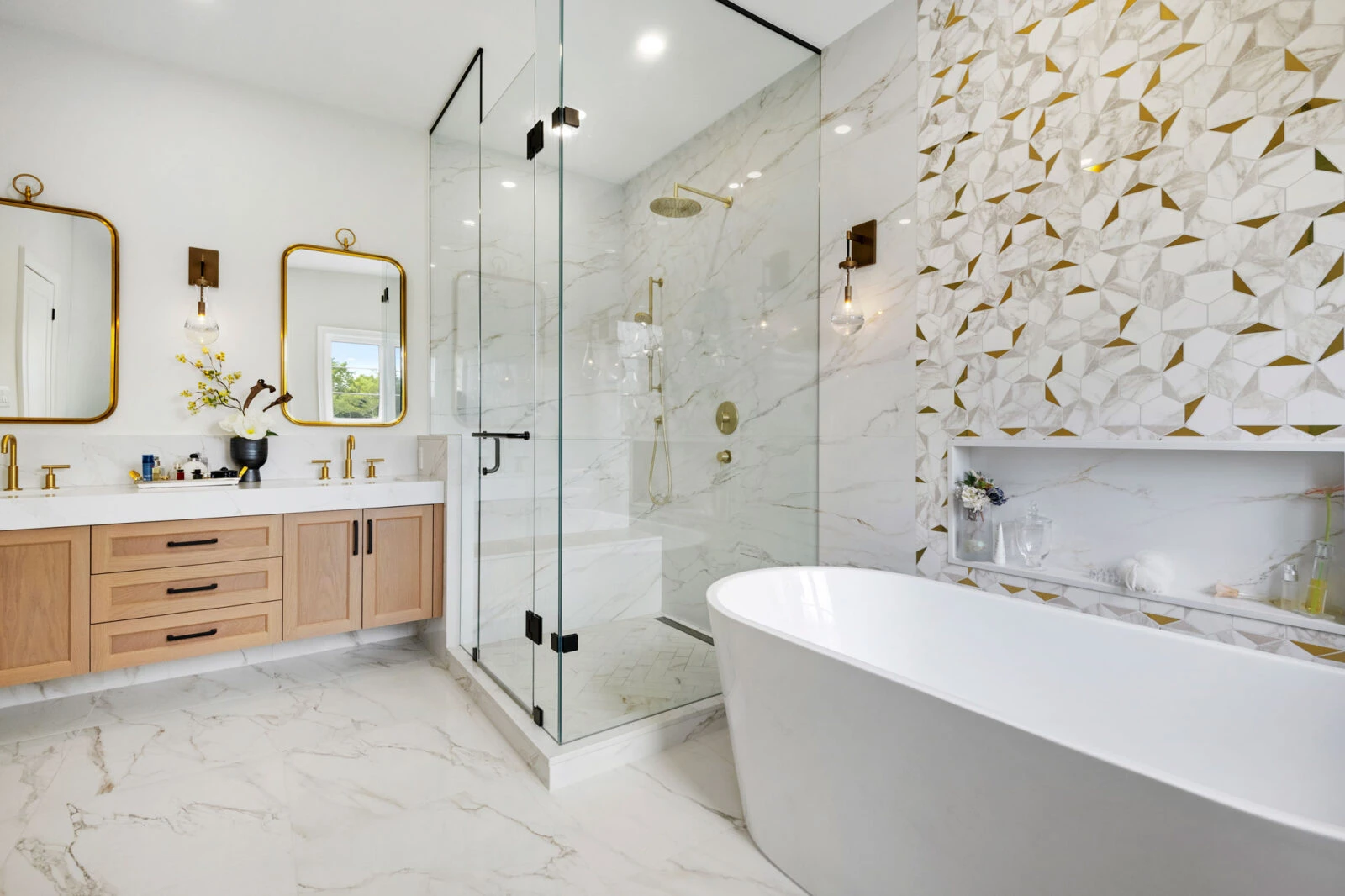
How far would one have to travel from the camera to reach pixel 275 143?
303cm

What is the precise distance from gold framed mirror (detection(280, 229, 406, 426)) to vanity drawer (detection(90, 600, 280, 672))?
3.21 feet

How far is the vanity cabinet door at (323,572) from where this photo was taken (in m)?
2.66

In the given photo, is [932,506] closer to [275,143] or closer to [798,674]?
[798,674]

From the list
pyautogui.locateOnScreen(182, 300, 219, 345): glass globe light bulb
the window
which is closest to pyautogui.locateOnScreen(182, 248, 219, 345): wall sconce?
pyautogui.locateOnScreen(182, 300, 219, 345): glass globe light bulb

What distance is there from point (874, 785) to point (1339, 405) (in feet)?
4.68

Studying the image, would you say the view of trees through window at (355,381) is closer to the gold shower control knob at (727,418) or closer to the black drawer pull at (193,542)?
the black drawer pull at (193,542)

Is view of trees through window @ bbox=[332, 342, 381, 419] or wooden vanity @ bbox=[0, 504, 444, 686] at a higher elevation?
view of trees through window @ bbox=[332, 342, 381, 419]

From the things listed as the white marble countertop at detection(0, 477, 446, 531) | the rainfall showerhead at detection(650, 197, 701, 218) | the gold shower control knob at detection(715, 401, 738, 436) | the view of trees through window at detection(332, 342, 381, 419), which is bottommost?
the white marble countertop at detection(0, 477, 446, 531)

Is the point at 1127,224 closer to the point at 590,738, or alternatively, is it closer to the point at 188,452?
the point at 590,738

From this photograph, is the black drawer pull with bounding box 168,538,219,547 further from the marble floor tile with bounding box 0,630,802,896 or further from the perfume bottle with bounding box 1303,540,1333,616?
the perfume bottle with bounding box 1303,540,1333,616

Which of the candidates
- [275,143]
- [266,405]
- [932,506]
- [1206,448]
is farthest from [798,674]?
[275,143]

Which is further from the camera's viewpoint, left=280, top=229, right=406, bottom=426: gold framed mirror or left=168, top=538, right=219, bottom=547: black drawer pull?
left=280, top=229, right=406, bottom=426: gold framed mirror

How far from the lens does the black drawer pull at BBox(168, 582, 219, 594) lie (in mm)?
2412

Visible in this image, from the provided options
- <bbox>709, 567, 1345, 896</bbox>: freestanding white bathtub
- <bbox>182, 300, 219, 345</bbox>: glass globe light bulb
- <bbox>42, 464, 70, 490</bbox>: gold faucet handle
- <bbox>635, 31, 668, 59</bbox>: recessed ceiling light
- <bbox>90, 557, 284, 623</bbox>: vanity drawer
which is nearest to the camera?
<bbox>709, 567, 1345, 896</bbox>: freestanding white bathtub
